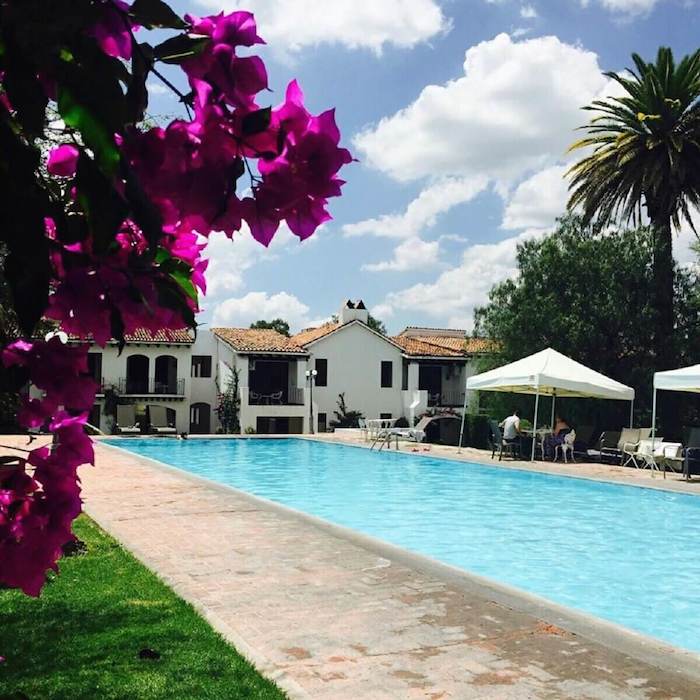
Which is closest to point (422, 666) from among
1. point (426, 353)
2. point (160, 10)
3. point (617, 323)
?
point (160, 10)

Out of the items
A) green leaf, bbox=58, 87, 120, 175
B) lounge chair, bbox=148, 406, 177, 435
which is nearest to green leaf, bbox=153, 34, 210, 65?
green leaf, bbox=58, 87, 120, 175

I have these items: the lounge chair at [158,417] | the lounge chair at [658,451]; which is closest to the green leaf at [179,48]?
the lounge chair at [658,451]

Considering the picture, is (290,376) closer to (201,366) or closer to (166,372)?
(201,366)

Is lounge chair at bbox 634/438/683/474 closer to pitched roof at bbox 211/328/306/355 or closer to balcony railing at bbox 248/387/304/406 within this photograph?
balcony railing at bbox 248/387/304/406

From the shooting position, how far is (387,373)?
44.5m

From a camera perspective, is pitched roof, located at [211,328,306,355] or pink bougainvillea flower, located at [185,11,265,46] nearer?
pink bougainvillea flower, located at [185,11,265,46]

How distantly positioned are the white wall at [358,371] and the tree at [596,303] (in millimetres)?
16014

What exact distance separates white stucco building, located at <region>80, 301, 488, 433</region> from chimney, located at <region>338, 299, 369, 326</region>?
6 centimetres

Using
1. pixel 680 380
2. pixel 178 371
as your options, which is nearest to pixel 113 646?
pixel 680 380

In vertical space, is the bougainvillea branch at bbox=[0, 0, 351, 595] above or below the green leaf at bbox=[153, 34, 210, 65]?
below

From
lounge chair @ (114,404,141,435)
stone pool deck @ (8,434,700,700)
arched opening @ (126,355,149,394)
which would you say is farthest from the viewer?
arched opening @ (126,355,149,394)

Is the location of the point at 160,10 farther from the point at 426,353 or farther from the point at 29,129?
the point at 426,353

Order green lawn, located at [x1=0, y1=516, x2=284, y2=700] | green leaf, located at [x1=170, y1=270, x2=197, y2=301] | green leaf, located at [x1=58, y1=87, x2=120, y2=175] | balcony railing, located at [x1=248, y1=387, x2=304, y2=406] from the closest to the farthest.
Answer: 1. green leaf, located at [x1=58, y1=87, x2=120, y2=175]
2. green leaf, located at [x1=170, y1=270, x2=197, y2=301]
3. green lawn, located at [x1=0, y1=516, x2=284, y2=700]
4. balcony railing, located at [x1=248, y1=387, x2=304, y2=406]

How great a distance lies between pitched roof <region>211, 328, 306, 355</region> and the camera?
4059 centimetres
